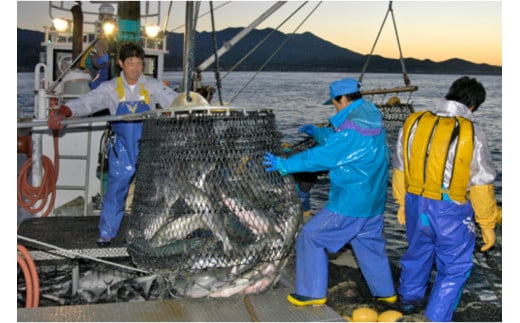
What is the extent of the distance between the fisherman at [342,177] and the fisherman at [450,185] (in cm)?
28

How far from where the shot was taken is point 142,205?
439 cm

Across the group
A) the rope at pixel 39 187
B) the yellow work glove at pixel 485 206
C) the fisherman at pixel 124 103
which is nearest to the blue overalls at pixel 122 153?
the fisherman at pixel 124 103

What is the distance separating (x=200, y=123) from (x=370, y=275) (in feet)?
6.31

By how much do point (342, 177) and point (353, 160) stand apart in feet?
0.53

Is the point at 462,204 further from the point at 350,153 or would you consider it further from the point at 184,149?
the point at 184,149

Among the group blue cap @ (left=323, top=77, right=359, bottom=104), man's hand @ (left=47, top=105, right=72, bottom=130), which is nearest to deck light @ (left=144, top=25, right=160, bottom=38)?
man's hand @ (left=47, top=105, right=72, bottom=130)

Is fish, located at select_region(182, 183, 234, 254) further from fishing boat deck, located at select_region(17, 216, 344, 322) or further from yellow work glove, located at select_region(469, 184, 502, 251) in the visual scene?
yellow work glove, located at select_region(469, 184, 502, 251)

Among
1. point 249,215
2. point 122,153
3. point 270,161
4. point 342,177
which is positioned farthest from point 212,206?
point 122,153

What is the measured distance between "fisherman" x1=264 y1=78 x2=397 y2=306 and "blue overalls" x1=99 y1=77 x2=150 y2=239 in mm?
1761

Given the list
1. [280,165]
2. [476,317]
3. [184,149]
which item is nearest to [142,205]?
[184,149]

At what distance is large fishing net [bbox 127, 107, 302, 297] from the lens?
13.5 feet

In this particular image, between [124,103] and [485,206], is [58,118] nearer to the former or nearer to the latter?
[124,103]

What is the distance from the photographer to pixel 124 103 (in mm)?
5477

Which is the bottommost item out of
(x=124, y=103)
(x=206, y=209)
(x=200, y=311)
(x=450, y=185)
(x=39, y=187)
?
(x=200, y=311)
